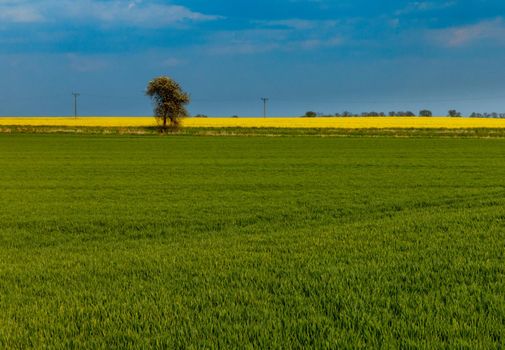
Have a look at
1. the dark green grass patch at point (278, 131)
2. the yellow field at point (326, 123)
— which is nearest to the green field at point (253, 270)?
the dark green grass patch at point (278, 131)

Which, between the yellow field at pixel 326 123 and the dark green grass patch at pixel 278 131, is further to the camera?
the yellow field at pixel 326 123

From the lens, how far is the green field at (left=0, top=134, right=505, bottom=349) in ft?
15.8

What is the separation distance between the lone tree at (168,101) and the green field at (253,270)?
2529 inches

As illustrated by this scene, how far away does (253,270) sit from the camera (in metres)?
6.96

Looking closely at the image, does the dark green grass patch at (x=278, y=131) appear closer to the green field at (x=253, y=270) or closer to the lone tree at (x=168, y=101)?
the lone tree at (x=168, y=101)

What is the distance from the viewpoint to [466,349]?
432cm

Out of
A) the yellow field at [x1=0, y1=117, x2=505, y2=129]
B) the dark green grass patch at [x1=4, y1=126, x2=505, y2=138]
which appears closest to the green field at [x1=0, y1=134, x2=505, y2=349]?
the dark green grass patch at [x1=4, y1=126, x2=505, y2=138]

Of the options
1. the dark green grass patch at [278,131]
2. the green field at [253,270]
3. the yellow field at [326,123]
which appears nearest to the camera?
the green field at [253,270]

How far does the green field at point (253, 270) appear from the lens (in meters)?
4.82

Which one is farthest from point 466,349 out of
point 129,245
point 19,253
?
point 19,253

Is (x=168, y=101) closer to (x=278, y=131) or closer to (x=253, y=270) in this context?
(x=278, y=131)

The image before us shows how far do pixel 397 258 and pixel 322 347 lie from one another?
11.6 ft

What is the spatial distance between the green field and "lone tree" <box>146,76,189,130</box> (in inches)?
2529

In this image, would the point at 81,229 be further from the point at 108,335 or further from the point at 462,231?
the point at 462,231
